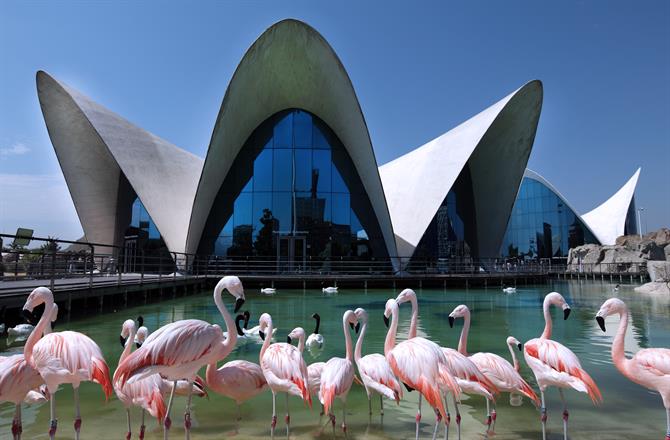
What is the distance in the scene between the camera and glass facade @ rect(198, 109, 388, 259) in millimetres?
23078

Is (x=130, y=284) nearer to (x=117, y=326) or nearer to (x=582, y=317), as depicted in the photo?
(x=117, y=326)

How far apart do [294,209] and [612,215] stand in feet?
133

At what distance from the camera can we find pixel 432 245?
951 inches

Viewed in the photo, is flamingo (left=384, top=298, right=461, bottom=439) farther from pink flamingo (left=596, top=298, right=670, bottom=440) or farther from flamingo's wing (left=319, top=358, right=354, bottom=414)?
pink flamingo (left=596, top=298, right=670, bottom=440)

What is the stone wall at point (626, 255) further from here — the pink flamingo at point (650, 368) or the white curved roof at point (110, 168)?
the pink flamingo at point (650, 368)

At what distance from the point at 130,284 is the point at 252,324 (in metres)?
5.57

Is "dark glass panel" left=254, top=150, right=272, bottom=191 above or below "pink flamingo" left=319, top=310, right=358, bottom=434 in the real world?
above

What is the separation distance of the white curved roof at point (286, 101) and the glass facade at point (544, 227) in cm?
2661

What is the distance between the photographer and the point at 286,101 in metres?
24.2

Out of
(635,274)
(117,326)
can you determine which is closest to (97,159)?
(117,326)

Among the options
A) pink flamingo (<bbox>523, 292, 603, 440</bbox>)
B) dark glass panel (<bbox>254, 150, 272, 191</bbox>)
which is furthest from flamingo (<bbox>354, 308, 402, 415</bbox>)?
dark glass panel (<bbox>254, 150, 272, 191</bbox>)

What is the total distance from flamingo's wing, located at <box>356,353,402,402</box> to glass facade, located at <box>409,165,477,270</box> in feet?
63.8

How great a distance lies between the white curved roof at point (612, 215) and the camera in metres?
45.8

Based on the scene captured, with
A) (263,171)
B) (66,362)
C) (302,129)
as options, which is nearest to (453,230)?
(302,129)
